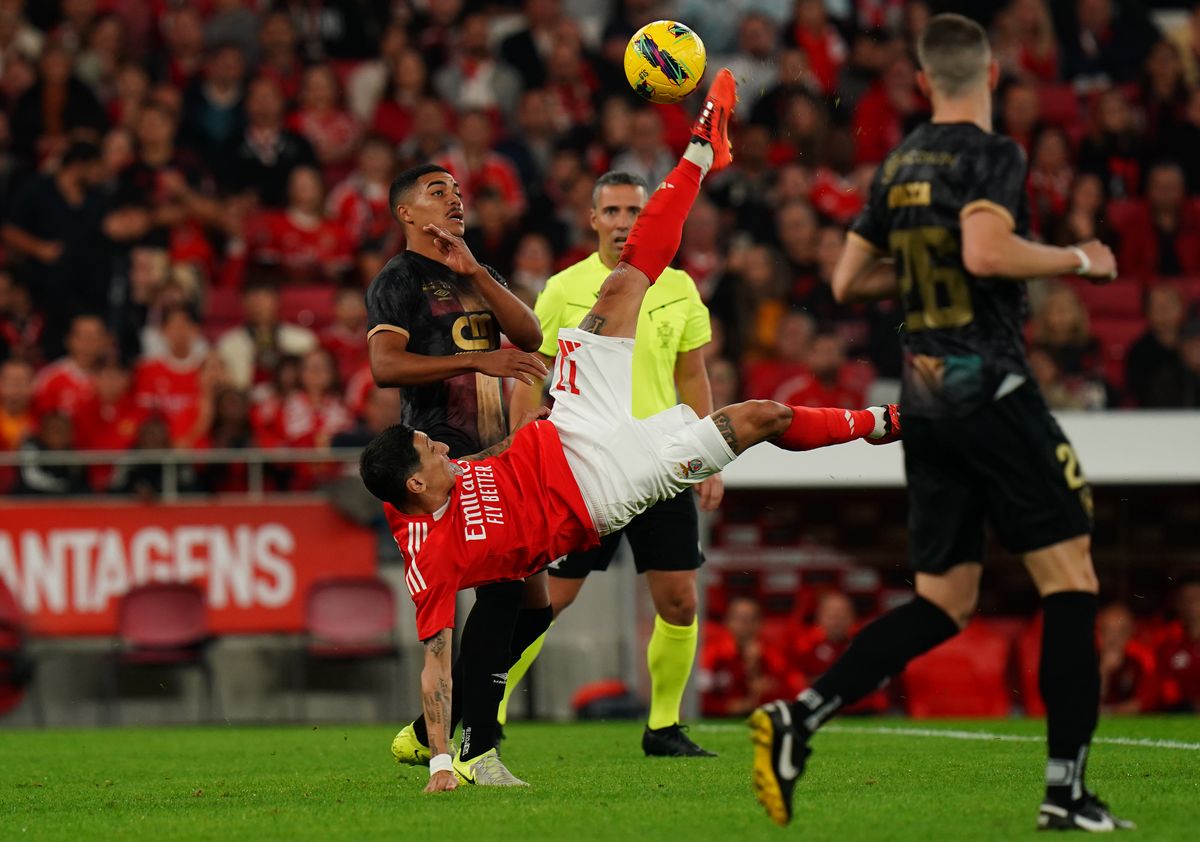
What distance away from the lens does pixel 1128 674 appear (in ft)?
42.5

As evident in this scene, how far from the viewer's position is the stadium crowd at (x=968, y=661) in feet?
42.2

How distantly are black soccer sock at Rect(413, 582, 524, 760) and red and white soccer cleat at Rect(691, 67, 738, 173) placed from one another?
5.99ft

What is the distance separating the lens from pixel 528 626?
769cm

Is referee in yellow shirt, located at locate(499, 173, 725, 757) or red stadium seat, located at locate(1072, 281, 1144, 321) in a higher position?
red stadium seat, located at locate(1072, 281, 1144, 321)

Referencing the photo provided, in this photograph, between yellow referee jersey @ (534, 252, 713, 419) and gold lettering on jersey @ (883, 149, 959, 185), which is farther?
yellow referee jersey @ (534, 252, 713, 419)

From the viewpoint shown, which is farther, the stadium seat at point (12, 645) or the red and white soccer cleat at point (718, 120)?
the stadium seat at point (12, 645)

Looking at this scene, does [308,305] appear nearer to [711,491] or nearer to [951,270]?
[711,491]

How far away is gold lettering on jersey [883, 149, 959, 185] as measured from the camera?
5359mm

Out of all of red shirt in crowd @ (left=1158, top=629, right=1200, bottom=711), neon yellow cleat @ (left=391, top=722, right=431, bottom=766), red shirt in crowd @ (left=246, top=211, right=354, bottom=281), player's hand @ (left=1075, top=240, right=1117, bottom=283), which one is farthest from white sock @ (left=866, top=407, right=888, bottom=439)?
red shirt in crowd @ (left=246, top=211, right=354, bottom=281)

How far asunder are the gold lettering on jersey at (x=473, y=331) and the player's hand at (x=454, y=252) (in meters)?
0.24

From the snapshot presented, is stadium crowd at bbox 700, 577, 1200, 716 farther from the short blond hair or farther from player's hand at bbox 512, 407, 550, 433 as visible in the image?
the short blond hair

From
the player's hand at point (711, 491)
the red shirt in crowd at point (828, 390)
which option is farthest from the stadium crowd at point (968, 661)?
the player's hand at point (711, 491)

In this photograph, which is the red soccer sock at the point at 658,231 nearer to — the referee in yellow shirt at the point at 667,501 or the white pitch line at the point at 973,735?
the referee in yellow shirt at the point at 667,501

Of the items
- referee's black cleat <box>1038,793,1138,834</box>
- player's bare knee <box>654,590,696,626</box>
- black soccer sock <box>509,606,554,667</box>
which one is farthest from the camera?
player's bare knee <box>654,590,696,626</box>
